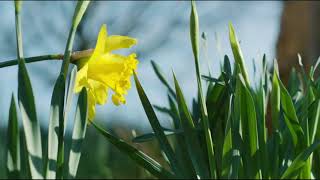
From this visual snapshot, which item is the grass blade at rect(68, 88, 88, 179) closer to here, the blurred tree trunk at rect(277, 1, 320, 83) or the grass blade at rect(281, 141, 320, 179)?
the grass blade at rect(281, 141, 320, 179)

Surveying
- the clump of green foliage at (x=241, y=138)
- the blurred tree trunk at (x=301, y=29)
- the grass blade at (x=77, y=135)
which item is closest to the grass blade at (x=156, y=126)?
the clump of green foliage at (x=241, y=138)

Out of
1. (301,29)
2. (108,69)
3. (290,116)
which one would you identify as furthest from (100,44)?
(301,29)

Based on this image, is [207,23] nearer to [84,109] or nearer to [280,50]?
[280,50]

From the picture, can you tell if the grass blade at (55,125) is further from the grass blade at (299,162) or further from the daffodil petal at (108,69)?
the grass blade at (299,162)

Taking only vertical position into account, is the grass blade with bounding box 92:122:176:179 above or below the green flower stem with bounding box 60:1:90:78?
below

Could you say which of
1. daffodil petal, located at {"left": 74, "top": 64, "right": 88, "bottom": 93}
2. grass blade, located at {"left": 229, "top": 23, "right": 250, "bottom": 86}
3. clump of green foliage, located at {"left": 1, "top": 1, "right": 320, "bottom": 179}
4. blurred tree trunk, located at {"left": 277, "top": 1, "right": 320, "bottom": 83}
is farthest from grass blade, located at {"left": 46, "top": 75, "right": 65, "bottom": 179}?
blurred tree trunk, located at {"left": 277, "top": 1, "right": 320, "bottom": 83}

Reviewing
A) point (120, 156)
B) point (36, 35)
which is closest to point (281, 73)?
point (120, 156)
